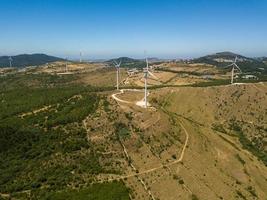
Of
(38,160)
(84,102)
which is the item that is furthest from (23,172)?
Result: (84,102)

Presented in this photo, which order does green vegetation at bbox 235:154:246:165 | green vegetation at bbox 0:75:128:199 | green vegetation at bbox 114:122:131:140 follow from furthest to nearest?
green vegetation at bbox 235:154:246:165, green vegetation at bbox 114:122:131:140, green vegetation at bbox 0:75:128:199

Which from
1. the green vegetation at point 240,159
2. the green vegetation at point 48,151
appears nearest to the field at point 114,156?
the green vegetation at point 48,151

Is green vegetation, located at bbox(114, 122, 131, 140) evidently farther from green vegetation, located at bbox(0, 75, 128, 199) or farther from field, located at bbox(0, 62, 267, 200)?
green vegetation, located at bbox(0, 75, 128, 199)

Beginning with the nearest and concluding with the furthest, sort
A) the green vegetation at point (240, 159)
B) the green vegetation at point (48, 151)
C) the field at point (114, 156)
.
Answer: the green vegetation at point (48, 151), the field at point (114, 156), the green vegetation at point (240, 159)

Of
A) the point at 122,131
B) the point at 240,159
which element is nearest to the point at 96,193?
the point at 122,131

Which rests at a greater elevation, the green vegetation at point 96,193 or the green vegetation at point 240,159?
the green vegetation at point 96,193

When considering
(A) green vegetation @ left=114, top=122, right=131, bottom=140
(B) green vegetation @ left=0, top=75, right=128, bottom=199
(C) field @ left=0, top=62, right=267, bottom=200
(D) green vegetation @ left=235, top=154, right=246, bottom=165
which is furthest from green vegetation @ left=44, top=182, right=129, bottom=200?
(D) green vegetation @ left=235, top=154, right=246, bottom=165

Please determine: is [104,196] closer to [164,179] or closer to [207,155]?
[164,179]

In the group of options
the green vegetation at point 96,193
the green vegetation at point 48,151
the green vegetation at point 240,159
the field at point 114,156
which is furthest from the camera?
the green vegetation at point 240,159

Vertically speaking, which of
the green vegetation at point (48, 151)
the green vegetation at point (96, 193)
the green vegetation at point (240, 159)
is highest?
the green vegetation at point (48, 151)

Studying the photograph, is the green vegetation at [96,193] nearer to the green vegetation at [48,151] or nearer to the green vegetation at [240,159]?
the green vegetation at [48,151]
